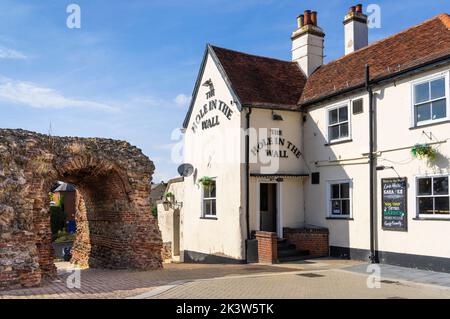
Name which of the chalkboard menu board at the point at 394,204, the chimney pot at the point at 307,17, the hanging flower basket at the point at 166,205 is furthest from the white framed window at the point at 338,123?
the hanging flower basket at the point at 166,205

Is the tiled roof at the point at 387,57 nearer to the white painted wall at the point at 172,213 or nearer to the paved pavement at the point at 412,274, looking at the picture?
the paved pavement at the point at 412,274

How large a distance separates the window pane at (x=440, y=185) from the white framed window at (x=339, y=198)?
303 centimetres

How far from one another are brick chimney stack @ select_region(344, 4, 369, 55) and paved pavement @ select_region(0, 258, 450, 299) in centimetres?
932

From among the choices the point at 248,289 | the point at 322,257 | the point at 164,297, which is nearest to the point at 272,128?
the point at 322,257

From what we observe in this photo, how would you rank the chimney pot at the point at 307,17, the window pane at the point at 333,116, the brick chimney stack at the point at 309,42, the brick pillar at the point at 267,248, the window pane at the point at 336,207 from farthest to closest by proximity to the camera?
the chimney pot at the point at 307,17
the brick chimney stack at the point at 309,42
the window pane at the point at 333,116
the window pane at the point at 336,207
the brick pillar at the point at 267,248

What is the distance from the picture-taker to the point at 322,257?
1570 centimetres

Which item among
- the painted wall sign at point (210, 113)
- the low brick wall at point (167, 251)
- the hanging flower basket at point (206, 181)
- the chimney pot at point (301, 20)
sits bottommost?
the low brick wall at point (167, 251)

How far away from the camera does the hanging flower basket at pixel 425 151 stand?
477 inches

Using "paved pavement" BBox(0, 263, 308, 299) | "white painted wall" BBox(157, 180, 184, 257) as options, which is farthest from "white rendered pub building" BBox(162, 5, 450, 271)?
"paved pavement" BBox(0, 263, 308, 299)

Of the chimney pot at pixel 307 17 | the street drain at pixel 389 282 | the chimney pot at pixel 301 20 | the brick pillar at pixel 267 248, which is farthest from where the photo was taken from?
the chimney pot at pixel 301 20

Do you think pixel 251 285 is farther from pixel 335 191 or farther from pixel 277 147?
pixel 277 147

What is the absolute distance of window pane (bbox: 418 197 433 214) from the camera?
12.3m

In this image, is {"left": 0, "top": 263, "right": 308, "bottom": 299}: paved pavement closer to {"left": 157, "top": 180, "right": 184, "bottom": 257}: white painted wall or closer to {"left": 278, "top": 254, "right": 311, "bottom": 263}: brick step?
{"left": 278, "top": 254, "right": 311, "bottom": 263}: brick step

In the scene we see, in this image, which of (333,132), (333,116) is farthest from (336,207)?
(333,116)
